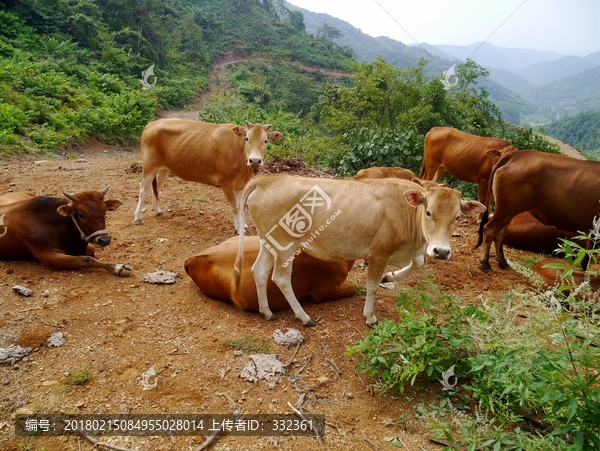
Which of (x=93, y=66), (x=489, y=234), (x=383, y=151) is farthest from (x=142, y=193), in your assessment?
(x=93, y=66)

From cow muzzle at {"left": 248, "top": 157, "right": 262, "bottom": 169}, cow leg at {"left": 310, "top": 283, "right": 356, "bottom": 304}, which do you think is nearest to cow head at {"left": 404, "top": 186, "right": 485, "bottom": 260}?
cow leg at {"left": 310, "top": 283, "right": 356, "bottom": 304}

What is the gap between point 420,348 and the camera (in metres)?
3.56

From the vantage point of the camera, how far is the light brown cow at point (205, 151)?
7434mm

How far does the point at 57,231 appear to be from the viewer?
5.83m

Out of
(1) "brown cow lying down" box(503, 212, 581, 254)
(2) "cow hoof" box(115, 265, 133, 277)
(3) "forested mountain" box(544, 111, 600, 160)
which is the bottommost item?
(3) "forested mountain" box(544, 111, 600, 160)

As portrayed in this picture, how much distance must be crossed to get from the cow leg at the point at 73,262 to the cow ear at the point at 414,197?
12.6ft

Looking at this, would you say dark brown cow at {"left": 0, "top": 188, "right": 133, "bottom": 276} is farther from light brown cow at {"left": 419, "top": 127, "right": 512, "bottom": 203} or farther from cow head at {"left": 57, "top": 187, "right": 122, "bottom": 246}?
light brown cow at {"left": 419, "top": 127, "right": 512, "bottom": 203}

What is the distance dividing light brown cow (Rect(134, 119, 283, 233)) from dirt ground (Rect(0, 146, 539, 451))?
4.60ft

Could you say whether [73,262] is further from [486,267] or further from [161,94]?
[161,94]

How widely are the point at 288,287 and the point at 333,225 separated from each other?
0.87m

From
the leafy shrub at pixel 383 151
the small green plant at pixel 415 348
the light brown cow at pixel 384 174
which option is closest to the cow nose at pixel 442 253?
the small green plant at pixel 415 348

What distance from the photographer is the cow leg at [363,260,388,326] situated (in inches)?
180

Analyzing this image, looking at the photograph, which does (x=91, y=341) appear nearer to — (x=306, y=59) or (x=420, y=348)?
(x=420, y=348)

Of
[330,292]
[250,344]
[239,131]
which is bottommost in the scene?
[250,344]
